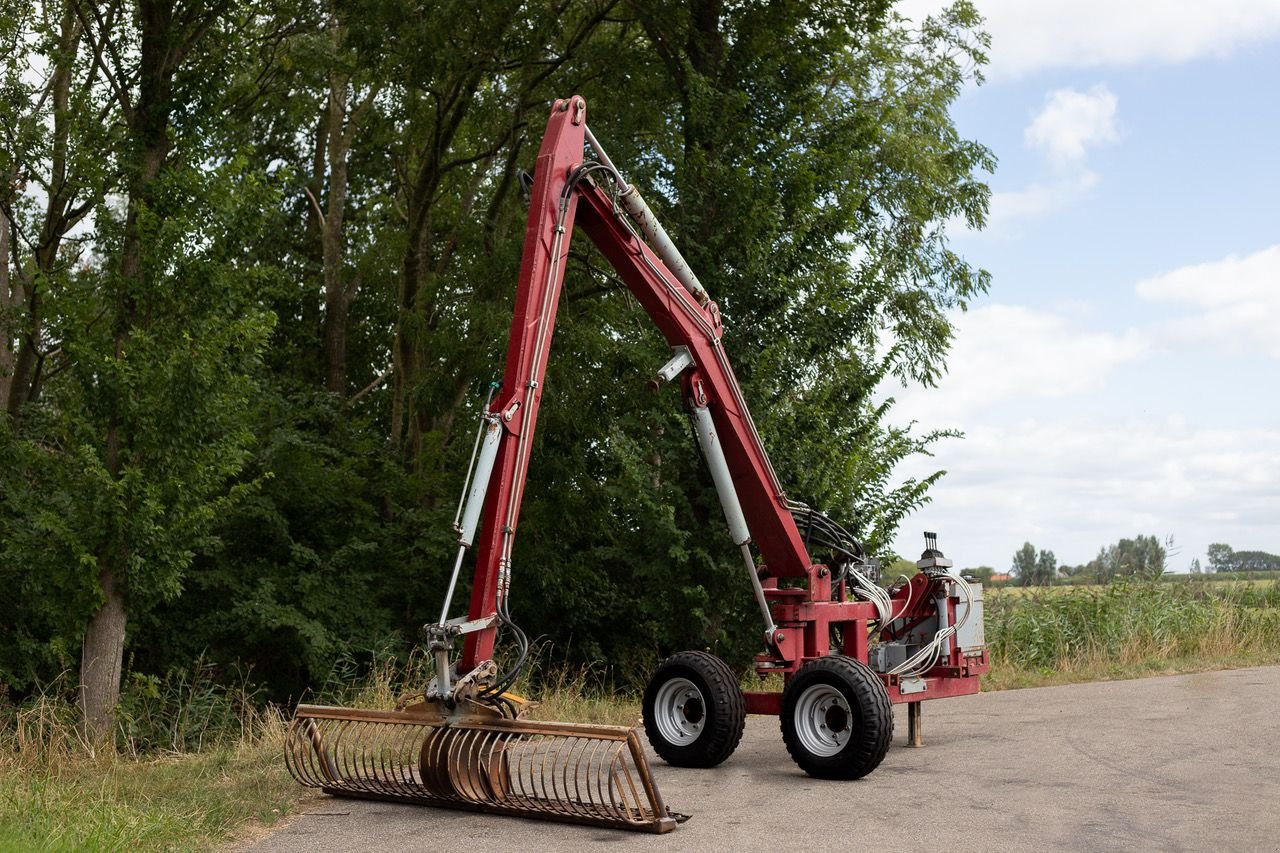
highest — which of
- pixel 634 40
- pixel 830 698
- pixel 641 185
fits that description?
pixel 634 40

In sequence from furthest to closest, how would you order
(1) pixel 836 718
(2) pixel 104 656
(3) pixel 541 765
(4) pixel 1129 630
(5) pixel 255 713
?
(4) pixel 1129 630, (2) pixel 104 656, (5) pixel 255 713, (1) pixel 836 718, (3) pixel 541 765

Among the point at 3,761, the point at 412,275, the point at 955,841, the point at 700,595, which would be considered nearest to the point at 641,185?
the point at 700,595

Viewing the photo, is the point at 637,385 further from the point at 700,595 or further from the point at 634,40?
the point at 634,40

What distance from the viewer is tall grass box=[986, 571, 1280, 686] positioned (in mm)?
16172

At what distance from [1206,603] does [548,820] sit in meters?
13.5

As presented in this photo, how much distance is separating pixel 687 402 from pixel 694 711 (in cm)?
234

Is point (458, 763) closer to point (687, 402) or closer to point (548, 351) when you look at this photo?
point (548, 351)

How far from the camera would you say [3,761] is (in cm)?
973

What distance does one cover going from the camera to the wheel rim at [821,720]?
29.4 feet

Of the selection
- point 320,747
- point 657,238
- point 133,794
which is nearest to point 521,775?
point 320,747

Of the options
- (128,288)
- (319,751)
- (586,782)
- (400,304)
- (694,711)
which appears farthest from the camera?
(400,304)

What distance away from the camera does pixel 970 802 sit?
7965 millimetres

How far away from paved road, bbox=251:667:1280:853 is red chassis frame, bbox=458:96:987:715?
0.87m

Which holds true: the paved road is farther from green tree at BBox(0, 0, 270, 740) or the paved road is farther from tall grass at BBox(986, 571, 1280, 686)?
green tree at BBox(0, 0, 270, 740)
